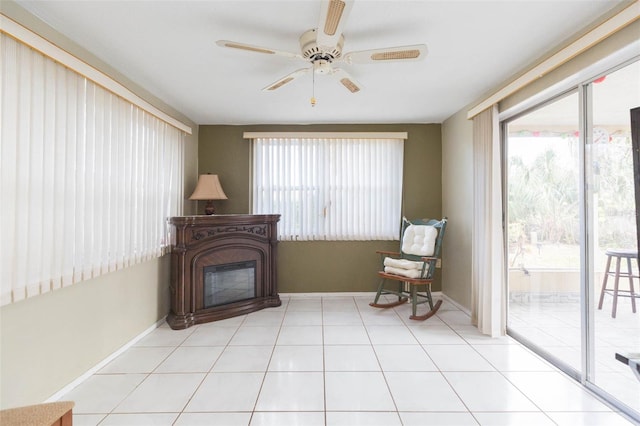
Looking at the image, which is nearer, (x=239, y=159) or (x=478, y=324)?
(x=478, y=324)

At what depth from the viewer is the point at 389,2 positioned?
5.64 ft

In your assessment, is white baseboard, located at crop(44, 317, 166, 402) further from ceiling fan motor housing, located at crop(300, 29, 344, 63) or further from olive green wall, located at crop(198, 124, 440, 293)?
ceiling fan motor housing, located at crop(300, 29, 344, 63)

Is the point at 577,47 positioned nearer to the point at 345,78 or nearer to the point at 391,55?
the point at 391,55

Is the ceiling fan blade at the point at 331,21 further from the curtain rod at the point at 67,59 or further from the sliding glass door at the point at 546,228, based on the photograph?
the sliding glass door at the point at 546,228

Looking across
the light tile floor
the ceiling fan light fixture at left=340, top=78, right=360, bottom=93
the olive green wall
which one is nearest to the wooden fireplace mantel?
the light tile floor

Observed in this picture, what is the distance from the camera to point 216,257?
3447mm

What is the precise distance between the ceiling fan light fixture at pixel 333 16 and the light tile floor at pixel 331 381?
2.15 m

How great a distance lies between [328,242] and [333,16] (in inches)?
124

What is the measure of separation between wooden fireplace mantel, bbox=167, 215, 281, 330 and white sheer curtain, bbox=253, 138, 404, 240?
0.47 m

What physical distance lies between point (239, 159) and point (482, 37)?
315cm

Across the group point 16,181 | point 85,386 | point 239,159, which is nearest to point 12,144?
point 16,181

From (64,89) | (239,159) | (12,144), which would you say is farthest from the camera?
(239,159)

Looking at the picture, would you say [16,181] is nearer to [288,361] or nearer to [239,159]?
[288,361]

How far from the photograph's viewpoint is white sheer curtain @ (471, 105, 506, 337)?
285cm
